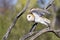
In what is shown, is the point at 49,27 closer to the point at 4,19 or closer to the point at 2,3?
the point at 4,19

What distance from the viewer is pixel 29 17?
5.14 m

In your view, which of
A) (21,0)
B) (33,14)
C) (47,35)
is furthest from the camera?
(21,0)

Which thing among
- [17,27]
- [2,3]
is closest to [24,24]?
[17,27]

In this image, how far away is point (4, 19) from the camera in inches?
340

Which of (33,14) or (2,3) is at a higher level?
(33,14)

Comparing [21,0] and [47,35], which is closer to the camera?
[47,35]

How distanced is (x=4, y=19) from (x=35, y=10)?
12.5 ft

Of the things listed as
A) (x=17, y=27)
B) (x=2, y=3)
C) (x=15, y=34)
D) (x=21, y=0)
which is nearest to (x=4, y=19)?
(x=17, y=27)

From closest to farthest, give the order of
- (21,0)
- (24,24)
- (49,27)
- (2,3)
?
(49,27)
(24,24)
(21,0)
(2,3)

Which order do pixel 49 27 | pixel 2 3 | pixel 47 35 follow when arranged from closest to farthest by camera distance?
pixel 49 27 < pixel 47 35 < pixel 2 3

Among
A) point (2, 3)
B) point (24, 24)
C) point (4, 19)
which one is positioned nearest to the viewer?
point (24, 24)

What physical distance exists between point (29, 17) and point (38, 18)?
268 mm

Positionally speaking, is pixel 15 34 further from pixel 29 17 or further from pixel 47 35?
pixel 29 17

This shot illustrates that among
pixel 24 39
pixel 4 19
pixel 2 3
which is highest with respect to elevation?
pixel 24 39
